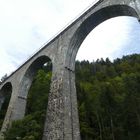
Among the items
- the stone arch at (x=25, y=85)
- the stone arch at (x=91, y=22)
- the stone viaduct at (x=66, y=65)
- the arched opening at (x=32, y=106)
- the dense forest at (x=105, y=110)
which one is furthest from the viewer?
the dense forest at (x=105, y=110)

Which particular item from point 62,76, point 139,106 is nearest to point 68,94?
point 62,76

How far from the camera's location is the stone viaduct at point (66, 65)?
11625mm

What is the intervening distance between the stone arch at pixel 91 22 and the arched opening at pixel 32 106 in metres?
2.92

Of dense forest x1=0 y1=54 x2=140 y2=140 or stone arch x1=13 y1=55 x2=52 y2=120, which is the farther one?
dense forest x1=0 y1=54 x2=140 y2=140

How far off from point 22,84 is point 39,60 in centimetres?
243

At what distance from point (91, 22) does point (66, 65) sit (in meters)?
2.87

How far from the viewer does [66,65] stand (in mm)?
13781

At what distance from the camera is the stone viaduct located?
11.6m

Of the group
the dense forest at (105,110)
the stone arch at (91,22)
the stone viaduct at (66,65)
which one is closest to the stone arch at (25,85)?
the stone viaduct at (66,65)

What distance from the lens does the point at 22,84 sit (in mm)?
Answer: 18375

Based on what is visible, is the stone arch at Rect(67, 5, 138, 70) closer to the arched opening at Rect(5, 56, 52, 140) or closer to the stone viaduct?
the stone viaduct

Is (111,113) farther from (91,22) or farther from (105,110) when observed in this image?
(91,22)

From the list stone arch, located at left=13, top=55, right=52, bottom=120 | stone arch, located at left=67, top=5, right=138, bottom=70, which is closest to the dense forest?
stone arch, located at left=13, top=55, right=52, bottom=120

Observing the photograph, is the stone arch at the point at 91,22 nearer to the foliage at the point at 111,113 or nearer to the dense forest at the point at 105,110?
the dense forest at the point at 105,110
